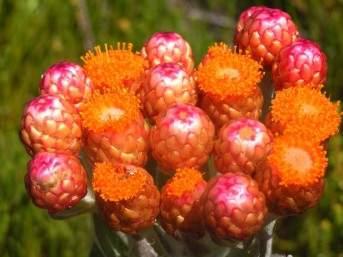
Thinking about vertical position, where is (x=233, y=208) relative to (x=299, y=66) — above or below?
below

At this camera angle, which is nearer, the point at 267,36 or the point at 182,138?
the point at 182,138

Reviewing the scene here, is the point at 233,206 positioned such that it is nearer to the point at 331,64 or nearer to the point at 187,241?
the point at 187,241

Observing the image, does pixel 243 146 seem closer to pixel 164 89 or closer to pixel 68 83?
pixel 164 89

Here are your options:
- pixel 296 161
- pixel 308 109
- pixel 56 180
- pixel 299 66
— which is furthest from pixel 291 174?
pixel 56 180

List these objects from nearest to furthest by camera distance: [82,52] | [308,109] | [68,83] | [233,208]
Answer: [233,208] → [308,109] → [68,83] → [82,52]

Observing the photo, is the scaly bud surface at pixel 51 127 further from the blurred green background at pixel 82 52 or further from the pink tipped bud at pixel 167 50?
the blurred green background at pixel 82 52

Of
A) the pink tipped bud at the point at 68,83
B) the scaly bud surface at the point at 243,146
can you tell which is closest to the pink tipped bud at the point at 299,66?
the scaly bud surface at the point at 243,146

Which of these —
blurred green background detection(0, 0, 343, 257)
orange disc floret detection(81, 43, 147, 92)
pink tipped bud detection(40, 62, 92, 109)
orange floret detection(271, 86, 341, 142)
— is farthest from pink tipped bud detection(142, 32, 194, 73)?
blurred green background detection(0, 0, 343, 257)

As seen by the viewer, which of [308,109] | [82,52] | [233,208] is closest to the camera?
[233,208]
